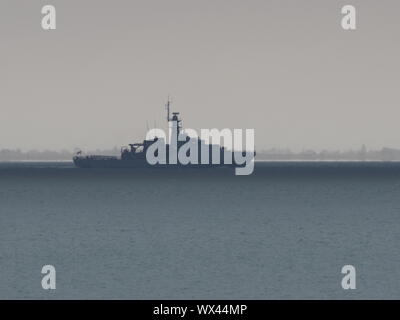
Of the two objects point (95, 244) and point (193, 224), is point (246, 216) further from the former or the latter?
point (95, 244)

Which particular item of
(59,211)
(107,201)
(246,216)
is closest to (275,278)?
(246,216)

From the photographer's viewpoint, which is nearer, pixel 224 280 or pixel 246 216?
pixel 224 280

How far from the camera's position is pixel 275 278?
35000 mm

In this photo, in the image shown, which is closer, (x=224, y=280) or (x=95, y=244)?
(x=224, y=280)

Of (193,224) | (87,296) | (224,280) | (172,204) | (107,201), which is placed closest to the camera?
(87,296)

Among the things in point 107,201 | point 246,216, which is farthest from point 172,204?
point 246,216

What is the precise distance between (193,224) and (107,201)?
1485 inches

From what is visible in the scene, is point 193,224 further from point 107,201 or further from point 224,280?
point 107,201

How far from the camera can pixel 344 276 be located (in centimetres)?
3475

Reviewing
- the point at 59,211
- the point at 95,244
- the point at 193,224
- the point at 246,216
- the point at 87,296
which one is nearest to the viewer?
the point at 87,296

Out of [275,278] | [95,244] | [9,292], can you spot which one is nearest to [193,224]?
[95,244]

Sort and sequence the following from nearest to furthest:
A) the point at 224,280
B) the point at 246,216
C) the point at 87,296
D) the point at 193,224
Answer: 1. the point at 87,296
2. the point at 224,280
3. the point at 193,224
4. the point at 246,216

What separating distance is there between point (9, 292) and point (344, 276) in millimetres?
16733

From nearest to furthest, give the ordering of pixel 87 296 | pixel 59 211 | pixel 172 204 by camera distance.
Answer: pixel 87 296
pixel 59 211
pixel 172 204
